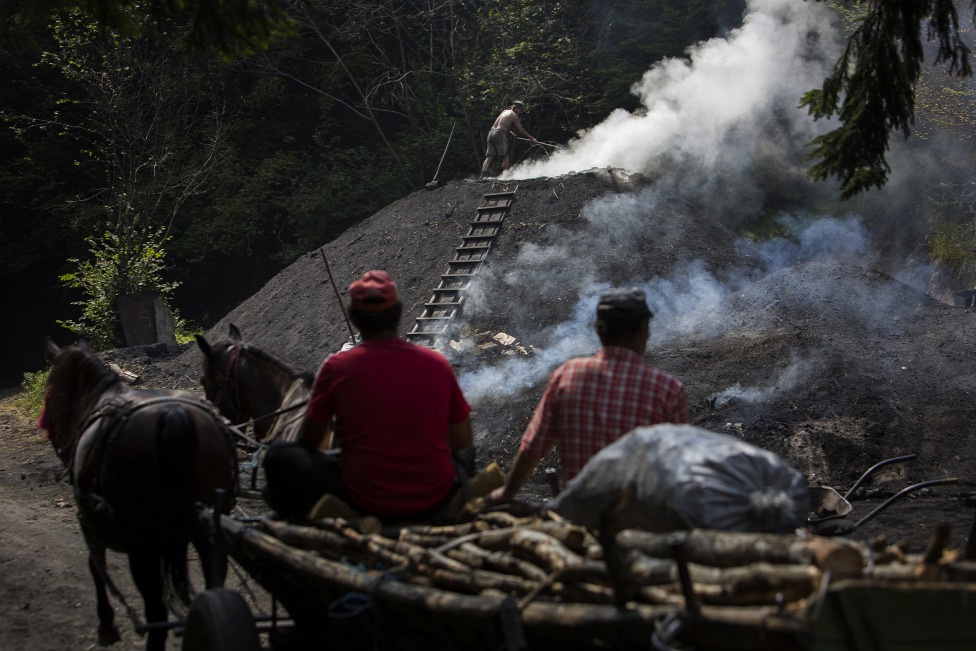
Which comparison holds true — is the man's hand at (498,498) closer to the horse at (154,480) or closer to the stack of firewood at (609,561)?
the stack of firewood at (609,561)

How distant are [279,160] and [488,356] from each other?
15490 millimetres

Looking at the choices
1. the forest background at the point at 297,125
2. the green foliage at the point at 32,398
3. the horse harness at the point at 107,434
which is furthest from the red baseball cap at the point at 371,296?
the forest background at the point at 297,125

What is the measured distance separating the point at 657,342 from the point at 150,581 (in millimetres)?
9843

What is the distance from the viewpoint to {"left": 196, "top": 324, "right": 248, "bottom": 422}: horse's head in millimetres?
6414

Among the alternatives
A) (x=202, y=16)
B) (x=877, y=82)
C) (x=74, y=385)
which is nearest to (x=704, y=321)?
(x=877, y=82)

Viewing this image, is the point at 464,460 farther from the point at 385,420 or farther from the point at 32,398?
the point at 32,398

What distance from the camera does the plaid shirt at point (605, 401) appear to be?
389 centimetres

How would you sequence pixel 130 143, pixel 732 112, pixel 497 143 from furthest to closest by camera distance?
pixel 130 143 → pixel 732 112 → pixel 497 143

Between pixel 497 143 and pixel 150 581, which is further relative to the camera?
pixel 497 143

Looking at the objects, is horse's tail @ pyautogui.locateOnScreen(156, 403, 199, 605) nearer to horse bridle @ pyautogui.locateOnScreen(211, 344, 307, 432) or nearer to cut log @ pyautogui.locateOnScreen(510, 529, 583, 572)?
horse bridle @ pyautogui.locateOnScreen(211, 344, 307, 432)

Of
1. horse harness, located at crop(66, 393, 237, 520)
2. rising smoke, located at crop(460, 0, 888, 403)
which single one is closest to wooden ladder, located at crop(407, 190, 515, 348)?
rising smoke, located at crop(460, 0, 888, 403)

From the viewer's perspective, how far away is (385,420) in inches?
162

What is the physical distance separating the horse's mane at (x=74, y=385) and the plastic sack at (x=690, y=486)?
4.07 meters

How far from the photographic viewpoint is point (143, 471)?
209 inches
